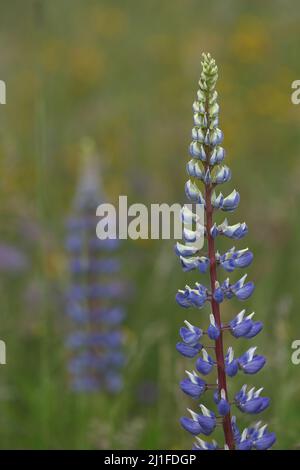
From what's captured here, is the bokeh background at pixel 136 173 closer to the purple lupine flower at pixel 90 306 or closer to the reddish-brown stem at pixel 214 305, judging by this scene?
the purple lupine flower at pixel 90 306

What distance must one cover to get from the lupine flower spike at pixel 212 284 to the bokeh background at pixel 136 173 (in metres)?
0.61

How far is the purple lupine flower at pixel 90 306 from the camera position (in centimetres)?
376

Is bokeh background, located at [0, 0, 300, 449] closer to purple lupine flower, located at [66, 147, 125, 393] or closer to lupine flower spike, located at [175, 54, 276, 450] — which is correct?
purple lupine flower, located at [66, 147, 125, 393]

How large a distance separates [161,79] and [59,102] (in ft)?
2.73

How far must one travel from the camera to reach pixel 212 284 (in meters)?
1.99

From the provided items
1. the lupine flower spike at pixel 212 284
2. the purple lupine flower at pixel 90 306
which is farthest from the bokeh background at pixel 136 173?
the lupine flower spike at pixel 212 284

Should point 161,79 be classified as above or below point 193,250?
above

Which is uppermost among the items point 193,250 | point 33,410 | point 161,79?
point 161,79

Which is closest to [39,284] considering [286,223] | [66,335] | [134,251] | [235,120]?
[66,335]

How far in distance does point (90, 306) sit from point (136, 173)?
191 cm

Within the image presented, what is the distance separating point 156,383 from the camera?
158 inches
